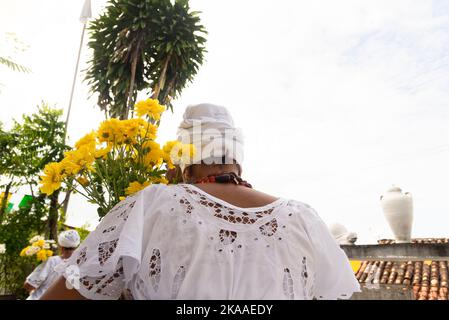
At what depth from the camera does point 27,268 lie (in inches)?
391

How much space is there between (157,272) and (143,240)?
10cm

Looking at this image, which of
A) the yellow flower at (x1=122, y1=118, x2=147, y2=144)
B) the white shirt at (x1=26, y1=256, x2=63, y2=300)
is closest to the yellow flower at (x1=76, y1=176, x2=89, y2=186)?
the yellow flower at (x1=122, y1=118, x2=147, y2=144)

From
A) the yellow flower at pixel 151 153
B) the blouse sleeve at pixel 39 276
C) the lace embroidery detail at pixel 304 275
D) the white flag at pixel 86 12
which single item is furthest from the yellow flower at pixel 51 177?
the white flag at pixel 86 12

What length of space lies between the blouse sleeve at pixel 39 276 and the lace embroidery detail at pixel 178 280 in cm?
439

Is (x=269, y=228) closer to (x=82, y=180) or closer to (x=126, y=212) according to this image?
(x=126, y=212)

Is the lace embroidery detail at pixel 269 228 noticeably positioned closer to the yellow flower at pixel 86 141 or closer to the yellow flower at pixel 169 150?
the yellow flower at pixel 169 150

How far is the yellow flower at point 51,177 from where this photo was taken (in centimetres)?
113

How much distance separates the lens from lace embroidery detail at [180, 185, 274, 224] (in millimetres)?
970

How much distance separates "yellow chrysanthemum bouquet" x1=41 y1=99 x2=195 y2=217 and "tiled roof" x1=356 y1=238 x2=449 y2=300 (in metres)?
6.22

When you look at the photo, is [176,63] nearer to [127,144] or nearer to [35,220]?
[35,220]

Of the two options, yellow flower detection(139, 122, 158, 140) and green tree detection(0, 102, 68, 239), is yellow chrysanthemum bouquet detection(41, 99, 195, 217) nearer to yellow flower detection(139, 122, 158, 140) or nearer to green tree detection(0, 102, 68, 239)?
yellow flower detection(139, 122, 158, 140)

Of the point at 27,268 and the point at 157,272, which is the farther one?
the point at 27,268

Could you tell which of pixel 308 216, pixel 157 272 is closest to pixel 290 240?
pixel 308 216
